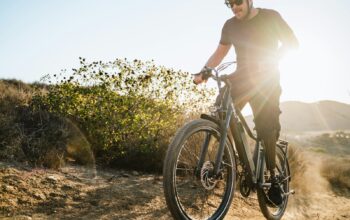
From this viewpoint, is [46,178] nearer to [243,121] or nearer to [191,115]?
[243,121]

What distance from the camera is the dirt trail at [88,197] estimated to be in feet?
11.5

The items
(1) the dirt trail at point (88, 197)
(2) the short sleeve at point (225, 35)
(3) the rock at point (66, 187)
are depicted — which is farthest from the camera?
(3) the rock at point (66, 187)

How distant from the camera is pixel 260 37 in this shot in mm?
3652

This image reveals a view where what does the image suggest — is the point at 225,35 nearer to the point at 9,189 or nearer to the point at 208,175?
the point at 208,175

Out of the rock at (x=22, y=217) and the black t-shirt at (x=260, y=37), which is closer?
the rock at (x=22, y=217)

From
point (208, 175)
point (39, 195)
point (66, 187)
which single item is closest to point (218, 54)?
point (208, 175)

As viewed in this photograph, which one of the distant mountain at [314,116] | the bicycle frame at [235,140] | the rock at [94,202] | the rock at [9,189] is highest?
the distant mountain at [314,116]

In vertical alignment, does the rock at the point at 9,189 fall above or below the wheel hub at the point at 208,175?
below

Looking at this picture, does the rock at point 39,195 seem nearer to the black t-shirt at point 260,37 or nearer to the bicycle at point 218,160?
the bicycle at point 218,160

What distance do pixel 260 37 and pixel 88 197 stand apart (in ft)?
8.24

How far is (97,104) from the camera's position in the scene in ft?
21.4

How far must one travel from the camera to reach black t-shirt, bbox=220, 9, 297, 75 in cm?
358

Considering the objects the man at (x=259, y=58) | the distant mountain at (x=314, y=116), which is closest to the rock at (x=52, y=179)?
the man at (x=259, y=58)

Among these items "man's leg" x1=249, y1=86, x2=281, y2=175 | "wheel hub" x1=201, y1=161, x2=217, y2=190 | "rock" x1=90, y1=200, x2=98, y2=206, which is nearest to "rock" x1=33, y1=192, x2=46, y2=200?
"rock" x1=90, y1=200, x2=98, y2=206
